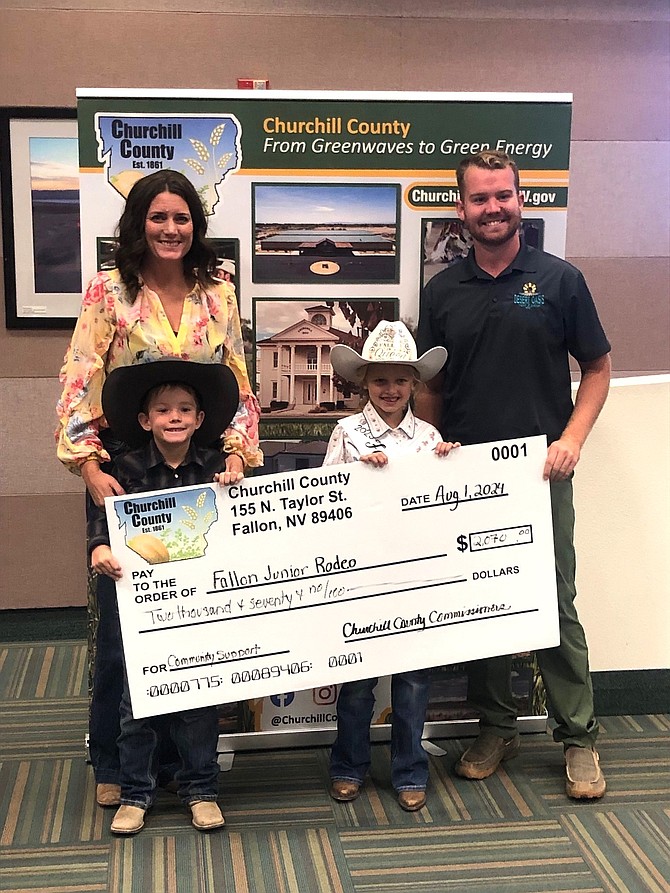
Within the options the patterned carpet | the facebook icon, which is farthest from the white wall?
the facebook icon

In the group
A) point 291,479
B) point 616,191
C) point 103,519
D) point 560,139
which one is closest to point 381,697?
point 291,479

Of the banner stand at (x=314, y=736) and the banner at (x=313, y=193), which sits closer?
the banner at (x=313, y=193)

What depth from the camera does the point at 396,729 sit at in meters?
2.73

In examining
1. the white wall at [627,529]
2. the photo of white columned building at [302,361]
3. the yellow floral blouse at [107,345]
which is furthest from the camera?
the white wall at [627,529]

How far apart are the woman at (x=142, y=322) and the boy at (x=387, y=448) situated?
0.33 meters

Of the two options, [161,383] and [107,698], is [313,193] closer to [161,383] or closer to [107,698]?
[161,383]

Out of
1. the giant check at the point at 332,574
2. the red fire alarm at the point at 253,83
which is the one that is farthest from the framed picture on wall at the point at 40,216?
the giant check at the point at 332,574

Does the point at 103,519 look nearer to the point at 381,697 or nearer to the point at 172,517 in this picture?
the point at 172,517

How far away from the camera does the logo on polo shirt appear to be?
106 inches

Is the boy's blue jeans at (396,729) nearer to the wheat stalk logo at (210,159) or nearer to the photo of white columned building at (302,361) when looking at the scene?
the photo of white columned building at (302,361)

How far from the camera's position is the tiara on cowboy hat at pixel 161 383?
94.8 inches

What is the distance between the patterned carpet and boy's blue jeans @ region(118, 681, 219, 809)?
0.10 meters

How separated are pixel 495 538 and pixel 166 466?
3.13 feet

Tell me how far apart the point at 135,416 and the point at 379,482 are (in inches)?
26.9
